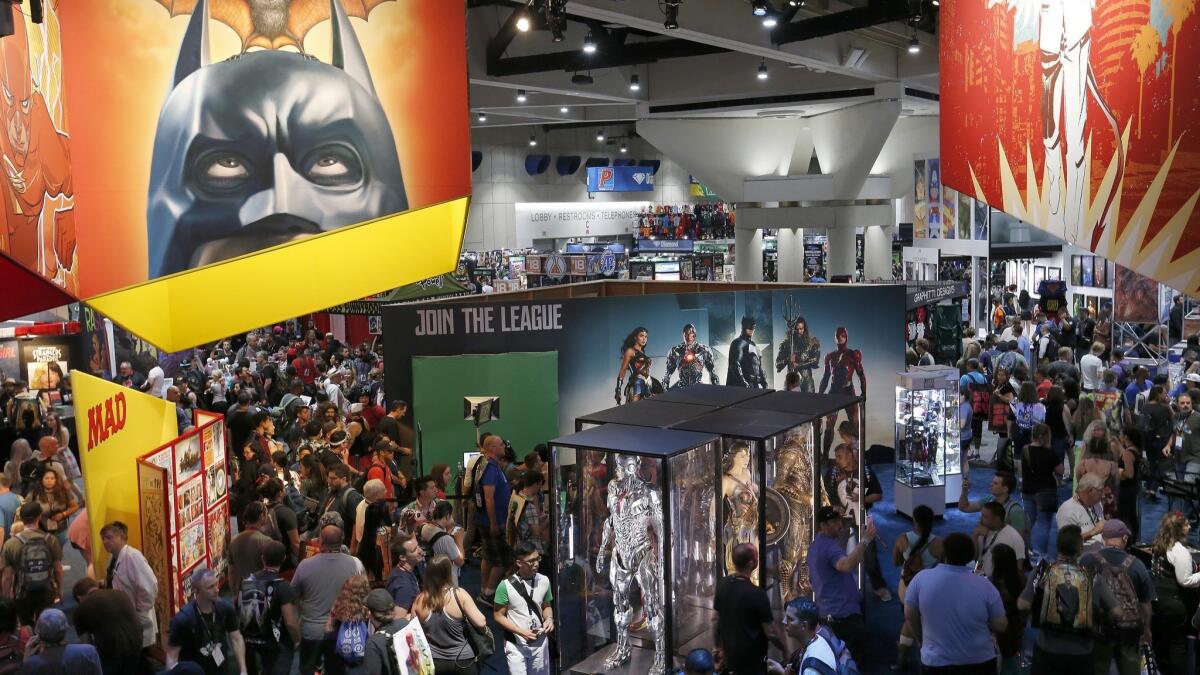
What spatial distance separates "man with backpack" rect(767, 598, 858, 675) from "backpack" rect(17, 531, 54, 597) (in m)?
4.35

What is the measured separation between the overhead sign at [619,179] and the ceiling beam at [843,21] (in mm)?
23456

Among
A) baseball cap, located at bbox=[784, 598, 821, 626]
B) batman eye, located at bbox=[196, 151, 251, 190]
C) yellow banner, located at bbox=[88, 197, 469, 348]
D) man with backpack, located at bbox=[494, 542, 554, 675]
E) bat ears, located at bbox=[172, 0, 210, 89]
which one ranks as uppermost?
bat ears, located at bbox=[172, 0, 210, 89]

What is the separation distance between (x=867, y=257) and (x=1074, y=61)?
61.0 ft

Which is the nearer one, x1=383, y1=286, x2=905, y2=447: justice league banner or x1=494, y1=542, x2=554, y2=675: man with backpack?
x1=494, y1=542, x2=554, y2=675: man with backpack

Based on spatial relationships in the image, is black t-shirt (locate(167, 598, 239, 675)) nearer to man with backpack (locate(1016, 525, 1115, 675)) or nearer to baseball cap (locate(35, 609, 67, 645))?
baseball cap (locate(35, 609, 67, 645))

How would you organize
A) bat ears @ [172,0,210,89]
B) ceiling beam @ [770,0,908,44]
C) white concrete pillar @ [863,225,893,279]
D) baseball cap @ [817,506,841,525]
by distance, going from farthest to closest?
white concrete pillar @ [863,225,893,279], ceiling beam @ [770,0,908,44], bat ears @ [172,0,210,89], baseball cap @ [817,506,841,525]

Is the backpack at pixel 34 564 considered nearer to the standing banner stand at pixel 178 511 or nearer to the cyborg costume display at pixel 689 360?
the standing banner stand at pixel 178 511

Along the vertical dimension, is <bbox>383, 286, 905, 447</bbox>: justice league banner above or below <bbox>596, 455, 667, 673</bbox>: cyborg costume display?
above

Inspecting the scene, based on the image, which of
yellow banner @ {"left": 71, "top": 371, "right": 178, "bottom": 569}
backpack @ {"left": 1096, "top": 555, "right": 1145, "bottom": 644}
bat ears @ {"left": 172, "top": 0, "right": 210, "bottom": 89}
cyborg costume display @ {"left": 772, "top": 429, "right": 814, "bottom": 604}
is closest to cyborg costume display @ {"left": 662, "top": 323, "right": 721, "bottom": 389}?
cyborg costume display @ {"left": 772, "top": 429, "right": 814, "bottom": 604}

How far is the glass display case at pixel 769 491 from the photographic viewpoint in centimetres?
639

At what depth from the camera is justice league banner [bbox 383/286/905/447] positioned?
396 inches

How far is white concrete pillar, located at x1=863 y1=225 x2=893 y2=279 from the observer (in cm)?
2356

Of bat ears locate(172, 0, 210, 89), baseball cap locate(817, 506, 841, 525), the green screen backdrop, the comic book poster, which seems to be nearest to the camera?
the comic book poster

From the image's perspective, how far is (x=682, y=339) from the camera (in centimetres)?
1111
